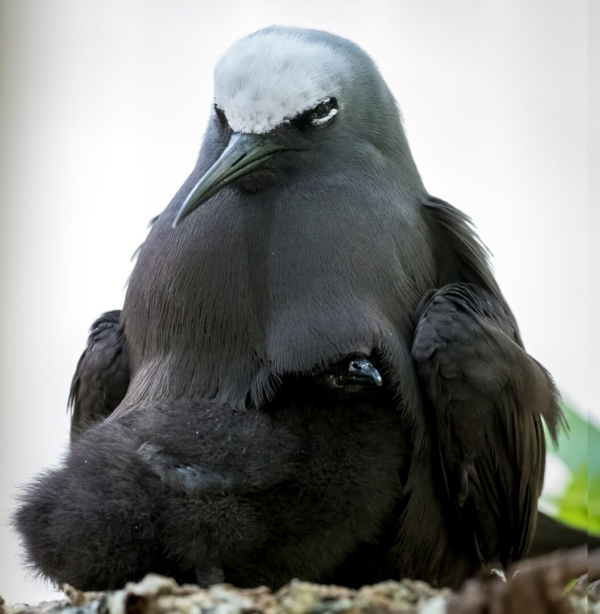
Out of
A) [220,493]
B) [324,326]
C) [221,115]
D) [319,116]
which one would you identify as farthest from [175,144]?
[220,493]

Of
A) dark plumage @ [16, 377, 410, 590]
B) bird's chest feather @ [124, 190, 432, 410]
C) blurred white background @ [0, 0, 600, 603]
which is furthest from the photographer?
blurred white background @ [0, 0, 600, 603]

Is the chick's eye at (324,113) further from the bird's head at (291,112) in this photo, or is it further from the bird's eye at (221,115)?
the bird's eye at (221,115)

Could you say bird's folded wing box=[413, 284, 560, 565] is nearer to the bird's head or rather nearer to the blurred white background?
the blurred white background

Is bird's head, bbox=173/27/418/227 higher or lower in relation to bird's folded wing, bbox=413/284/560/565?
higher

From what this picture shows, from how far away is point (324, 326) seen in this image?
4.68ft

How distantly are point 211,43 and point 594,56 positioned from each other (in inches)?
28.2

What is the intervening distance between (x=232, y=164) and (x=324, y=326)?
28 centimetres

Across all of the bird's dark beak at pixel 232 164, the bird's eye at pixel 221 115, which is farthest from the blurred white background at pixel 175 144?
the bird's dark beak at pixel 232 164

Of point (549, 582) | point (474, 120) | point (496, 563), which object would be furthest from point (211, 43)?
point (549, 582)

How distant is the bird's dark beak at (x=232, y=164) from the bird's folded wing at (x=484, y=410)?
1.20 ft

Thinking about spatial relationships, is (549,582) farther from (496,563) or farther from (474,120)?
(474,120)

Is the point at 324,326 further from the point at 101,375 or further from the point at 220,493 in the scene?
the point at 101,375

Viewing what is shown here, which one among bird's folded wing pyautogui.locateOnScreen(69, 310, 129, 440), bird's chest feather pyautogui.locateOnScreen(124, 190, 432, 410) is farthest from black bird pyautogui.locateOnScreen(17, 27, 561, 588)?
bird's folded wing pyautogui.locateOnScreen(69, 310, 129, 440)

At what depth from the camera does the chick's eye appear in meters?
1.47
